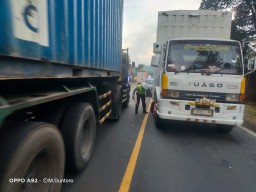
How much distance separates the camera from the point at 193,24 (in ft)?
25.8

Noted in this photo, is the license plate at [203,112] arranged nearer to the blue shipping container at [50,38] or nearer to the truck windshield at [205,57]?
the truck windshield at [205,57]

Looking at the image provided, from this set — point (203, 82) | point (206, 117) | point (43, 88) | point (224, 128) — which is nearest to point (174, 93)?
point (203, 82)

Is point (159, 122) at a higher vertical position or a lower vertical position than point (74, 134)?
lower

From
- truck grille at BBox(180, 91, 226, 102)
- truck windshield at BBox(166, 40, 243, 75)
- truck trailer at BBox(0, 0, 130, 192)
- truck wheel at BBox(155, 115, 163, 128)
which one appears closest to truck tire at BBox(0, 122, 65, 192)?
truck trailer at BBox(0, 0, 130, 192)

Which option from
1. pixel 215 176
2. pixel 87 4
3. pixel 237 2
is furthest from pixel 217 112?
pixel 237 2

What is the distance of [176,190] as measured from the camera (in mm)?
3182

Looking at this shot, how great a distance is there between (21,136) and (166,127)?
5.20 meters

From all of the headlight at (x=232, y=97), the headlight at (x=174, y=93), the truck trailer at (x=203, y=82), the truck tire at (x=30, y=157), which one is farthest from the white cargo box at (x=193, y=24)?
the truck tire at (x=30, y=157)

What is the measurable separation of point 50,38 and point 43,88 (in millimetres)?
640

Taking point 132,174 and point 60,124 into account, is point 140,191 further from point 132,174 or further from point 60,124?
point 60,124

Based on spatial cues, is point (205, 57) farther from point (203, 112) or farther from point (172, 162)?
point (172, 162)

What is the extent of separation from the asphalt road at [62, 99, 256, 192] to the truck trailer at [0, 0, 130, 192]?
0.44m

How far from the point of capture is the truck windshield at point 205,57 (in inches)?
Answer: 220

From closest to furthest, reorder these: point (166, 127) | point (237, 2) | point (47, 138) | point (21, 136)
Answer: point (21, 136), point (47, 138), point (166, 127), point (237, 2)
